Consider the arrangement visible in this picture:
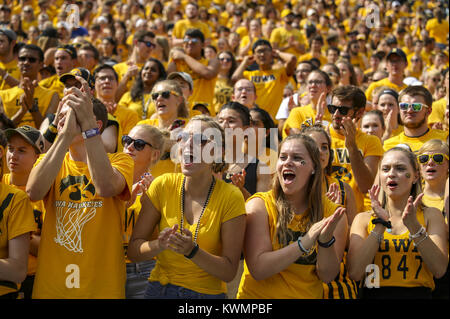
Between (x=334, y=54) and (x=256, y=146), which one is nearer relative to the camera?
(x=256, y=146)

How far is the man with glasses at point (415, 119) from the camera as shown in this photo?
559cm

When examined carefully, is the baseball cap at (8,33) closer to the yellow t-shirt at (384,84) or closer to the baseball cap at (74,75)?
the baseball cap at (74,75)

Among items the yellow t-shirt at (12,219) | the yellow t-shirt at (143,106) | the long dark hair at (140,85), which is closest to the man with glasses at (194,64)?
the long dark hair at (140,85)

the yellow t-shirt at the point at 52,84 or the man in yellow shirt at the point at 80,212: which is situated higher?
the yellow t-shirt at the point at 52,84

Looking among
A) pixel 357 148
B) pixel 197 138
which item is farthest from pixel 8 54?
pixel 197 138

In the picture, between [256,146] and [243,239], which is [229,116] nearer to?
[256,146]

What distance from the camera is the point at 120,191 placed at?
3.31 metres

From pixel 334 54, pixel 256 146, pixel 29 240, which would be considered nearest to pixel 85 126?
pixel 29 240

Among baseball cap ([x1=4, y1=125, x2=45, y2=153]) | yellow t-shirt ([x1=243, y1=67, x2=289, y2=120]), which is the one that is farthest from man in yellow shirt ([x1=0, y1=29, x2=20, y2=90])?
baseball cap ([x1=4, y1=125, x2=45, y2=153])

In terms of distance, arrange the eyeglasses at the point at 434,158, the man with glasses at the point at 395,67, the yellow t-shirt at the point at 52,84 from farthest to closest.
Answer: the man with glasses at the point at 395,67 → the yellow t-shirt at the point at 52,84 → the eyeglasses at the point at 434,158

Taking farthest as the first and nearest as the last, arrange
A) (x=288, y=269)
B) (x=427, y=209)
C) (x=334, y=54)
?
(x=334, y=54)
(x=427, y=209)
(x=288, y=269)

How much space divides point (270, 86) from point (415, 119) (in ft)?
11.0

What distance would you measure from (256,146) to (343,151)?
2.73 feet

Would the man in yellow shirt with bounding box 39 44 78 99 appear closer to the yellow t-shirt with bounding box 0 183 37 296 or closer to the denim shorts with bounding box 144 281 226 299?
the yellow t-shirt with bounding box 0 183 37 296
